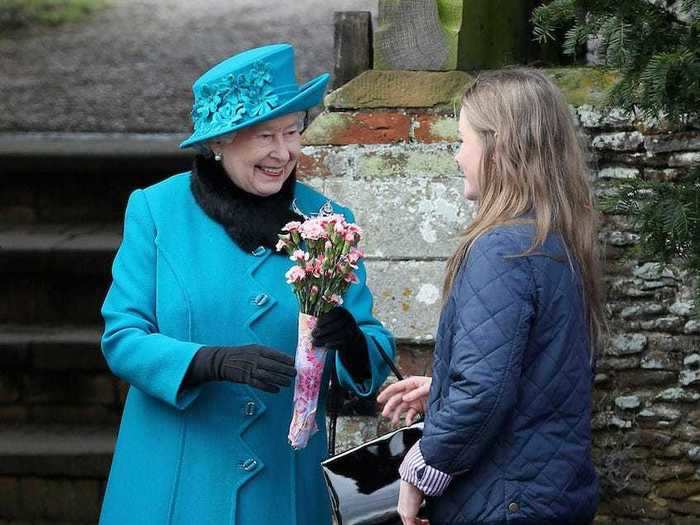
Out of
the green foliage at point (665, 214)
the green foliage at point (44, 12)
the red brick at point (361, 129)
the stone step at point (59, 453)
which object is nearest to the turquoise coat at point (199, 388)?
the green foliage at point (665, 214)

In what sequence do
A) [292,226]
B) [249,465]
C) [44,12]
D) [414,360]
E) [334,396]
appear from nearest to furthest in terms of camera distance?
[292,226]
[249,465]
[334,396]
[414,360]
[44,12]

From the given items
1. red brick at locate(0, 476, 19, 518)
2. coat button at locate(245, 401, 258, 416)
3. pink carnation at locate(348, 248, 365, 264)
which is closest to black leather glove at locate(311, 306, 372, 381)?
pink carnation at locate(348, 248, 365, 264)

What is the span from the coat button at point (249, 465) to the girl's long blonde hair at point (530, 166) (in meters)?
0.69

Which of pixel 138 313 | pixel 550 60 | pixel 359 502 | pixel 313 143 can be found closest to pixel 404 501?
pixel 359 502

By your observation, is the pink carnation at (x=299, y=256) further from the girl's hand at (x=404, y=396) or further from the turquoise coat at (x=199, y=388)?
the girl's hand at (x=404, y=396)

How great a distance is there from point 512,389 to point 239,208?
0.93 meters

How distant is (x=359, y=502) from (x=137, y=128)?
133 inches

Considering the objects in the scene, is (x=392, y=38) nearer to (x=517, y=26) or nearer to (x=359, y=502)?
(x=517, y=26)

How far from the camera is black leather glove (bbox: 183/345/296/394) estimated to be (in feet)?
9.10

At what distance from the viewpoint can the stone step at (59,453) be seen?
16.3 ft

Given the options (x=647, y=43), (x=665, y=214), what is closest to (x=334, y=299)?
(x=665, y=214)

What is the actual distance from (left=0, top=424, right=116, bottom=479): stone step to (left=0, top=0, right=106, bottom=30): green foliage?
2.30m

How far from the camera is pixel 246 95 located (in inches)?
119

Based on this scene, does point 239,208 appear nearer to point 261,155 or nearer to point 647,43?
point 261,155
